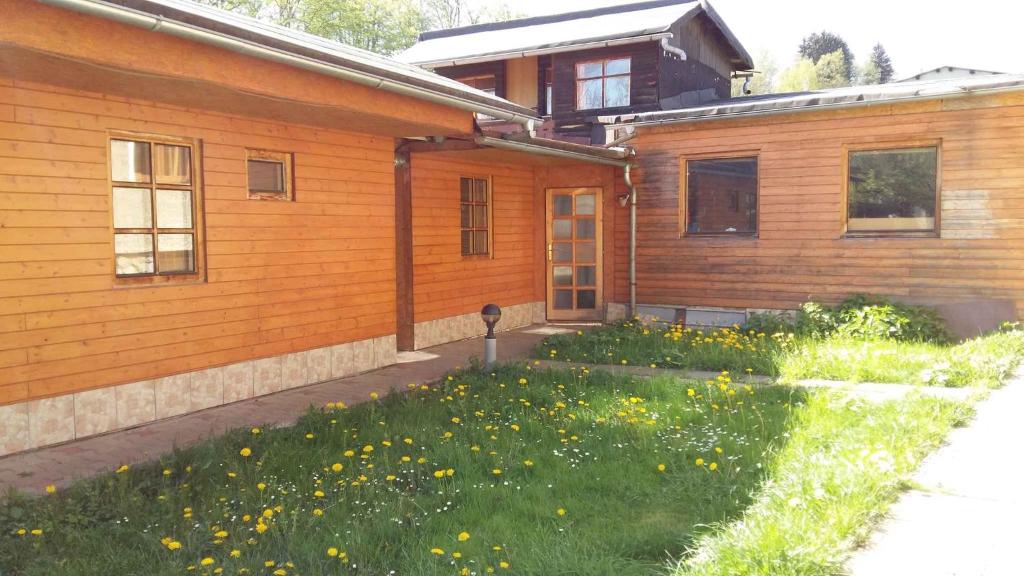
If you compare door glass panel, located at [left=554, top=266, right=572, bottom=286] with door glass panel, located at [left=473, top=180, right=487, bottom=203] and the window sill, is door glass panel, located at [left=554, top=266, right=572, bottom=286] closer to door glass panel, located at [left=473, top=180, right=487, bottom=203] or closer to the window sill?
door glass panel, located at [left=473, top=180, right=487, bottom=203]

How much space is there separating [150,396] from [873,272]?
8752mm

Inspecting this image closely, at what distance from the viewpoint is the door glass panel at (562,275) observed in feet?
43.0

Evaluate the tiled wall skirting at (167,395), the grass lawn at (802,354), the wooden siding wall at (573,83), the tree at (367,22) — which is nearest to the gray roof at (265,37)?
the tiled wall skirting at (167,395)

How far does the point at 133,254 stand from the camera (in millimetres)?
6355

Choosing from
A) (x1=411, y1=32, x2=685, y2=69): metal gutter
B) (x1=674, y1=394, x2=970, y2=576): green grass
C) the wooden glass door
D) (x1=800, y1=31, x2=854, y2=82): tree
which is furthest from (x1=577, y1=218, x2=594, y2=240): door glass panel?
(x1=800, y1=31, x2=854, y2=82): tree

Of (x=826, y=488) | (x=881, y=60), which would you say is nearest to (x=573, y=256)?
(x=826, y=488)

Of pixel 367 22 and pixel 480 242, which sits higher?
pixel 367 22

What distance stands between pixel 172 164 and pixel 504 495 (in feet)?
13.8

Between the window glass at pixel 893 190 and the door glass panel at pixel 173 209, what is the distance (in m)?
8.34

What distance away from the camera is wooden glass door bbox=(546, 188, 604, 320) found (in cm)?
1294

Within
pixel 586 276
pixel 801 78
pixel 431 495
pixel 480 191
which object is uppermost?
pixel 801 78

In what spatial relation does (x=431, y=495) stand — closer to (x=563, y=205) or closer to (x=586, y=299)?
(x=586, y=299)

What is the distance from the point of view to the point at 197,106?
657 centimetres

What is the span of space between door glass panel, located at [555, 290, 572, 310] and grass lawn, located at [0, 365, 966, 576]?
6615 mm
